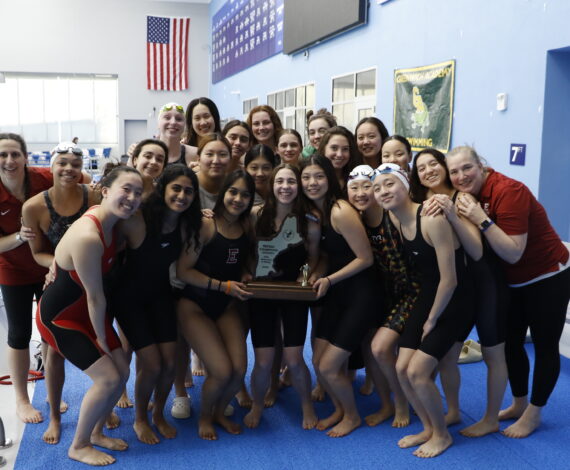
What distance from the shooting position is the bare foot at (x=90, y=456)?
2961 mm

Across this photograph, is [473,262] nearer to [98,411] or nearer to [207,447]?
[207,447]

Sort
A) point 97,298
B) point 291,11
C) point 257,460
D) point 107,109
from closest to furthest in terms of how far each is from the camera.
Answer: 1. point 97,298
2. point 257,460
3. point 291,11
4. point 107,109

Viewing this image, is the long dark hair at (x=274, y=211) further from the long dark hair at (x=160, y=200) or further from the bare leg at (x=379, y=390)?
the bare leg at (x=379, y=390)

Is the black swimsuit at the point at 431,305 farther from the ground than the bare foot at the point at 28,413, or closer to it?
farther from the ground

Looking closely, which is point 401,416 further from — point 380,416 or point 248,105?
point 248,105

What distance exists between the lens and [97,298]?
2809 millimetres

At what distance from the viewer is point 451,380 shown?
3.33m

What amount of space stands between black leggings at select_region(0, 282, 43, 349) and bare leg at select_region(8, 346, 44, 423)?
0.18ft

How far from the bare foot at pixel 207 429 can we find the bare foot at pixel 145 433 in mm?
266

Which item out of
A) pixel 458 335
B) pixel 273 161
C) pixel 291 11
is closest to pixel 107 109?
pixel 291 11

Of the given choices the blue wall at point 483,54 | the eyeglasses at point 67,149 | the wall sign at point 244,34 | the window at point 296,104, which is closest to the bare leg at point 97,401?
the eyeglasses at point 67,149

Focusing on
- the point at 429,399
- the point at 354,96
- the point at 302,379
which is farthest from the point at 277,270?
the point at 354,96

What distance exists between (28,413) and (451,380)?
2727mm

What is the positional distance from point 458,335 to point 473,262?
0.43 meters
